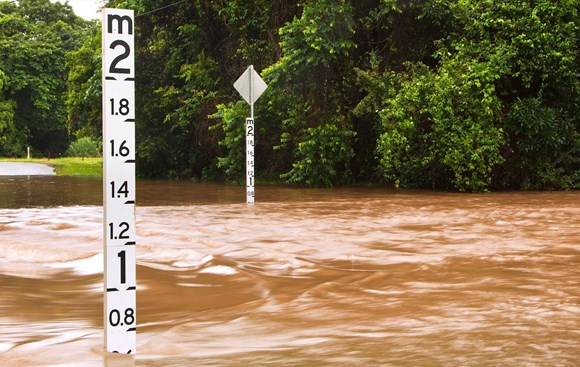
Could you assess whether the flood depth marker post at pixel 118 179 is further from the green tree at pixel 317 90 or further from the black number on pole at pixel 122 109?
the green tree at pixel 317 90

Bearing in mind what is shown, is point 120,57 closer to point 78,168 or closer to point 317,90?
point 317,90

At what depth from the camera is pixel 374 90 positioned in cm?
2386

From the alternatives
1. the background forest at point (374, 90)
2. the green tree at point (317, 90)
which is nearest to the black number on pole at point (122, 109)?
the background forest at point (374, 90)

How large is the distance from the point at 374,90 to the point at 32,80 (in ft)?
172

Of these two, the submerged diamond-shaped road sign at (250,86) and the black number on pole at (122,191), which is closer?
the black number on pole at (122,191)

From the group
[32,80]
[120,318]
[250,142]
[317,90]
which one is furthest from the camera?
[32,80]

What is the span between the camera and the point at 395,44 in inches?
999

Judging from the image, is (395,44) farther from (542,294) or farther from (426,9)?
(542,294)

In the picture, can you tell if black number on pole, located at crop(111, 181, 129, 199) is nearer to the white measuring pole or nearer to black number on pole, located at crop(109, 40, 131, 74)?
black number on pole, located at crop(109, 40, 131, 74)

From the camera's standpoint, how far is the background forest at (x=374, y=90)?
21781 mm

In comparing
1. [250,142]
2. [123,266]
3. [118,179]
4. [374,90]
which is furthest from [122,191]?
[374,90]

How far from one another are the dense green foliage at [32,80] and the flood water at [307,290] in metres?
57.3

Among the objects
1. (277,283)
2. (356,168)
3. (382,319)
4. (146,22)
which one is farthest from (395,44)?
(382,319)

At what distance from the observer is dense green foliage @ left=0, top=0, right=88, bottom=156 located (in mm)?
69375
